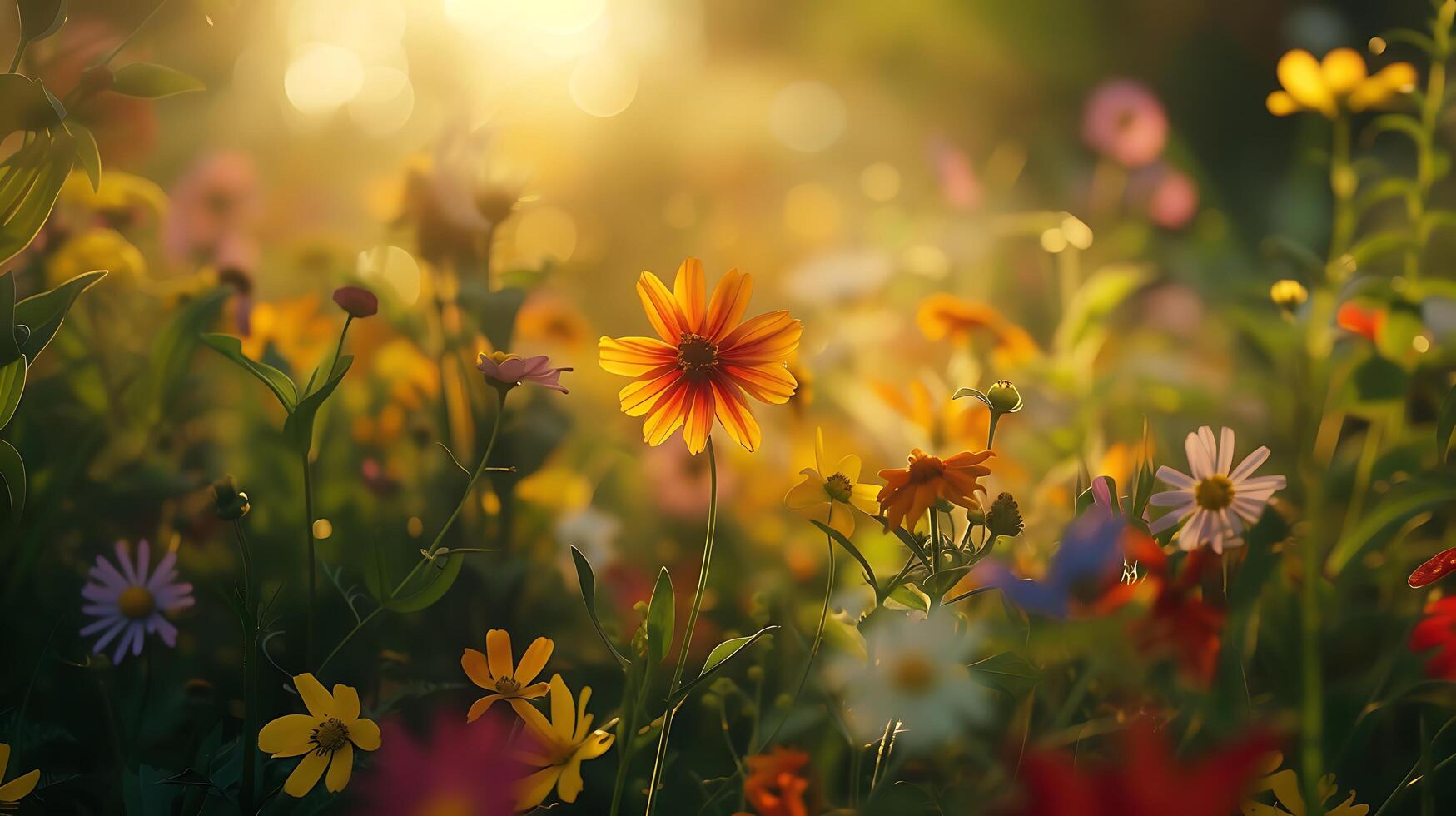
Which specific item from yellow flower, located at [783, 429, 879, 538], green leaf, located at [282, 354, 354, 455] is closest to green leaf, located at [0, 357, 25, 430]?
green leaf, located at [282, 354, 354, 455]

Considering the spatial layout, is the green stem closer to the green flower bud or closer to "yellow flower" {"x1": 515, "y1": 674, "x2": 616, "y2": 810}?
"yellow flower" {"x1": 515, "y1": 674, "x2": 616, "y2": 810}

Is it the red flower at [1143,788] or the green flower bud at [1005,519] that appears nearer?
the red flower at [1143,788]

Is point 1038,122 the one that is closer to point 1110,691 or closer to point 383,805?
point 1110,691

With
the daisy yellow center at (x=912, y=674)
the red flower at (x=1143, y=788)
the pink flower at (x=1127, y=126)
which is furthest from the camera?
the pink flower at (x=1127, y=126)

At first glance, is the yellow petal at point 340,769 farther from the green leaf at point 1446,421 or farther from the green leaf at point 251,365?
the green leaf at point 1446,421

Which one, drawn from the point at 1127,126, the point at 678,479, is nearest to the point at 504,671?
the point at 678,479

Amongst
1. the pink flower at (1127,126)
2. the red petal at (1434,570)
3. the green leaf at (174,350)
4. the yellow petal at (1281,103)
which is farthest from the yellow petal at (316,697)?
the pink flower at (1127,126)
